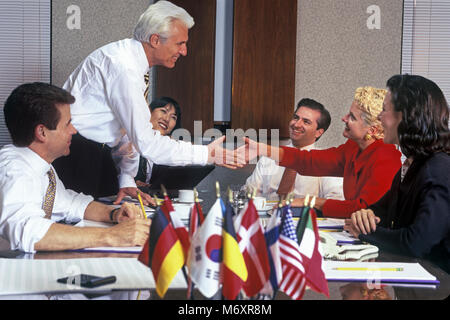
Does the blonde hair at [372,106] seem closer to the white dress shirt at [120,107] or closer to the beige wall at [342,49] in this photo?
the white dress shirt at [120,107]

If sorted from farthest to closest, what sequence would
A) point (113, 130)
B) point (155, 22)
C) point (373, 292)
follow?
point (155, 22), point (113, 130), point (373, 292)

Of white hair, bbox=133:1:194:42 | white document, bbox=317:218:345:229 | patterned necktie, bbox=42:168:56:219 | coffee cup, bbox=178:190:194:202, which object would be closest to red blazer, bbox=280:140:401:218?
white document, bbox=317:218:345:229

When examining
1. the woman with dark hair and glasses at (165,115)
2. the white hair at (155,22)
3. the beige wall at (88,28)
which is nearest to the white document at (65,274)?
the white hair at (155,22)

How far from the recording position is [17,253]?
1.19m

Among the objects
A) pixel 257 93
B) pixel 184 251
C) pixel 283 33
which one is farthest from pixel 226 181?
pixel 184 251

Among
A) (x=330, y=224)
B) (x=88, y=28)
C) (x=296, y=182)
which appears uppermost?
(x=88, y=28)

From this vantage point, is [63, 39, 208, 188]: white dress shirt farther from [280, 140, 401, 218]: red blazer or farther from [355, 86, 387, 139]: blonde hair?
[355, 86, 387, 139]: blonde hair

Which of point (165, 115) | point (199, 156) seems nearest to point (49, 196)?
point (199, 156)

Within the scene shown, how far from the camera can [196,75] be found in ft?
12.3

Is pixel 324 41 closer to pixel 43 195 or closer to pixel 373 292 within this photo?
pixel 43 195

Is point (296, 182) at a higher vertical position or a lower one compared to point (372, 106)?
lower

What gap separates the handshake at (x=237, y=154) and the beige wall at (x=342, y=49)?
140 cm

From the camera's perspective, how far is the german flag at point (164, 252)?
778 millimetres

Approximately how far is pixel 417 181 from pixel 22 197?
1034 millimetres
